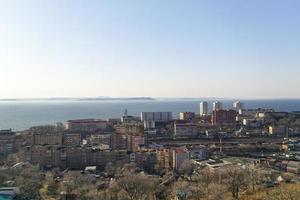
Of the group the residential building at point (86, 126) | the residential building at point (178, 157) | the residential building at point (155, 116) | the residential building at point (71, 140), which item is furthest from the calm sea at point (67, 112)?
the residential building at point (178, 157)

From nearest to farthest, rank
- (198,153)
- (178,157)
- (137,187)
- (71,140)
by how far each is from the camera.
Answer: (137,187), (178,157), (198,153), (71,140)

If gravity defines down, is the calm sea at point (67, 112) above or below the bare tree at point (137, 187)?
below

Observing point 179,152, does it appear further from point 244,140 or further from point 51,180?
point 244,140

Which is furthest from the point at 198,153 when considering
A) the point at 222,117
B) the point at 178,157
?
the point at 222,117

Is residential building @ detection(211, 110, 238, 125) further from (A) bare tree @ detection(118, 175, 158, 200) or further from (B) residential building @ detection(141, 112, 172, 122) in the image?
(A) bare tree @ detection(118, 175, 158, 200)

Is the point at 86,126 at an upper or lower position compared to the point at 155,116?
lower

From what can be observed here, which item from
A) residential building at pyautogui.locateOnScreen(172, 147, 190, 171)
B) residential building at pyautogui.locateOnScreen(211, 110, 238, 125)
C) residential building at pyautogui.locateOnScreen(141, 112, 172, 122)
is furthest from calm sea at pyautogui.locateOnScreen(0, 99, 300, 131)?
residential building at pyautogui.locateOnScreen(172, 147, 190, 171)

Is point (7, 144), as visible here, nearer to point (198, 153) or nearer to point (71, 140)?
point (71, 140)

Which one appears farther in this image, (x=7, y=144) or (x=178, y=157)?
(x=7, y=144)

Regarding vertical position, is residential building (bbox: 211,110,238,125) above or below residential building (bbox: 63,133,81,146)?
above

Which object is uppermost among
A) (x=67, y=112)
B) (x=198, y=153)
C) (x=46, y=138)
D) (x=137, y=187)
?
(x=137, y=187)

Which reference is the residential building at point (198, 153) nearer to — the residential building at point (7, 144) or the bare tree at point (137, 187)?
the bare tree at point (137, 187)

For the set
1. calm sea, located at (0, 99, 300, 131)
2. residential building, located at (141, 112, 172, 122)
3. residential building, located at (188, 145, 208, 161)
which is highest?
residential building, located at (141, 112, 172, 122)
